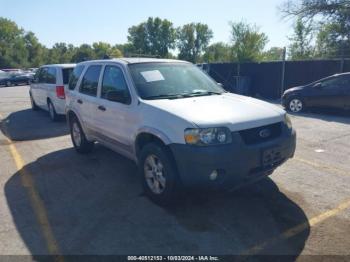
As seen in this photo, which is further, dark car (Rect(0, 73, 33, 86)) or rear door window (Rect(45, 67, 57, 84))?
dark car (Rect(0, 73, 33, 86))

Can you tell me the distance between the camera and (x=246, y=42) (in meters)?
58.3

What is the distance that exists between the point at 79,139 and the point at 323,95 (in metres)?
8.05

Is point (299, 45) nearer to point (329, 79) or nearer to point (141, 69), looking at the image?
point (329, 79)

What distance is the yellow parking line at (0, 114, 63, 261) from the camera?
340 centimetres

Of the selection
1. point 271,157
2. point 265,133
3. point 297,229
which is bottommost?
point 297,229

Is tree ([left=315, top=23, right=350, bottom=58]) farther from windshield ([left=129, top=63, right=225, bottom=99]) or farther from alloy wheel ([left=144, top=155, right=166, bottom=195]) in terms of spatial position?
alloy wheel ([left=144, top=155, right=166, bottom=195])

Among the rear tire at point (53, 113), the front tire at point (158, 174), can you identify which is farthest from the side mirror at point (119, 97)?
the rear tire at point (53, 113)

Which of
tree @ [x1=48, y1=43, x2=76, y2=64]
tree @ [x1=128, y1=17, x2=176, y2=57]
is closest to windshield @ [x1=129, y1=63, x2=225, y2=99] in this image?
tree @ [x1=48, y1=43, x2=76, y2=64]

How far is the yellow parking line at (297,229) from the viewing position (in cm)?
322

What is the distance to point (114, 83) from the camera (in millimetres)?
4996

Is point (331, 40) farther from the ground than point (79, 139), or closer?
farther from the ground

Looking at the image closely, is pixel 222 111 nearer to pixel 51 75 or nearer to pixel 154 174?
pixel 154 174

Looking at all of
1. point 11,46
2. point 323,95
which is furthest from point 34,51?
point 323,95

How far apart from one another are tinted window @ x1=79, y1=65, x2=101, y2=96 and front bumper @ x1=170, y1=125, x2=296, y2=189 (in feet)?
8.00
